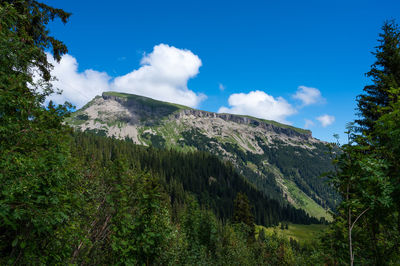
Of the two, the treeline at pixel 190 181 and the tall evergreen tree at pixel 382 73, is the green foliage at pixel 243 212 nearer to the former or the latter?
the tall evergreen tree at pixel 382 73

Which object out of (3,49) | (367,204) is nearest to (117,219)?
(3,49)

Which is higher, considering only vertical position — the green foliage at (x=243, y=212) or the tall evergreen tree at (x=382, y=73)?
the tall evergreen tree at (x=382, y=73)

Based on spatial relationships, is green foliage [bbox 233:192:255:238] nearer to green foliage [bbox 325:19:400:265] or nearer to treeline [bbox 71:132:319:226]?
green foliage [bbox 325:19:400:265]

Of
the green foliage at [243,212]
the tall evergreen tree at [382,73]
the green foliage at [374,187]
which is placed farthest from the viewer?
the green foliage at [243,212]

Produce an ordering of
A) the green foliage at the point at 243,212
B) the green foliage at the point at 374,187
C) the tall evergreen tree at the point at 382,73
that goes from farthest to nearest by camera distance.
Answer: the green foliage at the point at 243,212 < the tall evergreen tree at the point at 382,73 < the green foliage at the point at 374,187

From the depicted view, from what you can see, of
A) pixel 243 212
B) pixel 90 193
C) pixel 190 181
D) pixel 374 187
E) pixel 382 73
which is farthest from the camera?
pixel 190 181

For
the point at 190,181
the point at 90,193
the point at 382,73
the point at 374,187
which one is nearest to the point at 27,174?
the point at 90,193

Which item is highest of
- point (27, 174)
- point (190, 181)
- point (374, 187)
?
point (374, 187)

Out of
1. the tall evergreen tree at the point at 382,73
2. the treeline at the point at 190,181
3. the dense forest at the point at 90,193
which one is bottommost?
the treeline at the point at 190,181

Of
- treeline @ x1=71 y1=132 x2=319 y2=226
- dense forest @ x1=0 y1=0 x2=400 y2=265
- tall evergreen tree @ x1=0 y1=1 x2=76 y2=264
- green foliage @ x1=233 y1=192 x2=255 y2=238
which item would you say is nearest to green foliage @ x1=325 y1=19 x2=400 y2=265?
dense forest @ x1=0 y1=0 x2=400 y2=265

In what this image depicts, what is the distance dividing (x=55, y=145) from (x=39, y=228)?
2581 millimetres

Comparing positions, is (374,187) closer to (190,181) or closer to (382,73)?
(382,73)

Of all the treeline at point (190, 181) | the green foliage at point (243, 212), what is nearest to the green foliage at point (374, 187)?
the green foliage at point (243, 212)

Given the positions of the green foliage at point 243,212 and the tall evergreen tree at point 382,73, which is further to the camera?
the green foliage at point 243,212
